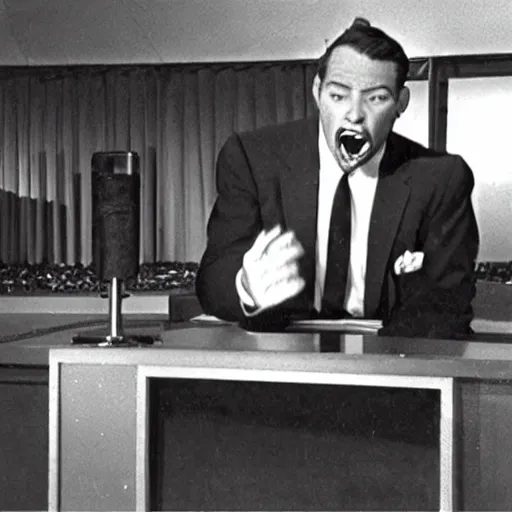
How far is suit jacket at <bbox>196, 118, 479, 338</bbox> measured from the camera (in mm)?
1920

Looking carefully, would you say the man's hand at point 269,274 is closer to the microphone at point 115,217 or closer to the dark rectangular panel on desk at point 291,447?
the microphone at point 115,217

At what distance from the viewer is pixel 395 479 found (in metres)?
1.22

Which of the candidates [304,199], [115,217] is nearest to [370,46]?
[304,199]

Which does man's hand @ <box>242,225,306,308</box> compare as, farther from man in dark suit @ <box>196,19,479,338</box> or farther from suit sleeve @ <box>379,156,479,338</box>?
suit sleeve @ <box>379,156,479,338</box>

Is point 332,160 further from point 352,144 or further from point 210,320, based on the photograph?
point 210,320

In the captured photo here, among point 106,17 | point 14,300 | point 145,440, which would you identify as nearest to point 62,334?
point 145,440

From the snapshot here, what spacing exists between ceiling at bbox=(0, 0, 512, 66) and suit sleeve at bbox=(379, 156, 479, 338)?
369 millimetres

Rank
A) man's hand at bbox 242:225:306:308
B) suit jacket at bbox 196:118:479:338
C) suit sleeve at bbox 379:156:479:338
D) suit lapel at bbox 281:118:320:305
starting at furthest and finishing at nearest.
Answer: suit lapel at bbox 281:118:320:305
suit jacket at bbox 196:118:479:338
suit sleeve at bbox 379:156:479:338
man's hand at bbox 242:225:306:308

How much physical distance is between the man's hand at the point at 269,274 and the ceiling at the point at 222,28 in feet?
1.96

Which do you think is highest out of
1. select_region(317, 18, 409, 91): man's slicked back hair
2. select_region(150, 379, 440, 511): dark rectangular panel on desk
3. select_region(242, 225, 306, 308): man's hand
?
select_region(317, 18, 409, 91): man's slicked back hair

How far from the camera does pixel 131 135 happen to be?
2539 millimetres

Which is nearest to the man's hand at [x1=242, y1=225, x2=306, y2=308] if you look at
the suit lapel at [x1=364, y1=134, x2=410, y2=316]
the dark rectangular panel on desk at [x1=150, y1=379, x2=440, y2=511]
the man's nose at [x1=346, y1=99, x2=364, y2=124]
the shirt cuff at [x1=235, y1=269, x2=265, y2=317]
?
the shirt cuff at [x1=235, y1=269, x2=265, y2=317]

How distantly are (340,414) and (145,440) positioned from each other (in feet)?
0.91

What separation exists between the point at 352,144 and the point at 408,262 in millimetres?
309
